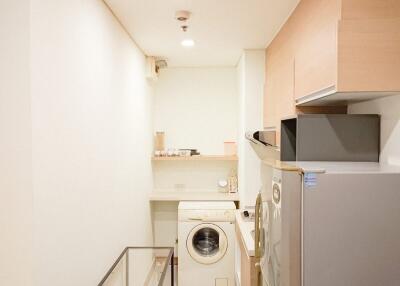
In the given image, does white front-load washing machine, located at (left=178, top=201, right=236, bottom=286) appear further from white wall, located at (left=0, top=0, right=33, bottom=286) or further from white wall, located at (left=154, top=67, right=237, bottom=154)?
white wall, located at (left=0, top=0, right=33, bottom=286)

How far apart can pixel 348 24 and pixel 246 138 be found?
6.72ft

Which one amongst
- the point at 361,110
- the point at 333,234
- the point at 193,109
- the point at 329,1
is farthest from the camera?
the point at 193,109

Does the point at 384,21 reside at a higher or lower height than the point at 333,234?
higher

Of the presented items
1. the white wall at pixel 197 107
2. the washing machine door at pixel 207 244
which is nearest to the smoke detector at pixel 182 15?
the white wall at pixel 197 107

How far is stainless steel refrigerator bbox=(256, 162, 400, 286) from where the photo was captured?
4.58 feet

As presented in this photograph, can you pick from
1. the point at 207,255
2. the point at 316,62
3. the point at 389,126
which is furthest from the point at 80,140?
the point at 207,255

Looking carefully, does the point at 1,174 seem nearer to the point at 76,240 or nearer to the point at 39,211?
the point at 39,211

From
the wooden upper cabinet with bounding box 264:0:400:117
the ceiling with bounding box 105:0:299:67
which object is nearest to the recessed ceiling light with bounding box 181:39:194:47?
the ceiling with bounding box 105:0:299:67

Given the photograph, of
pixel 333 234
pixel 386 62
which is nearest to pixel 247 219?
pixel 333 234

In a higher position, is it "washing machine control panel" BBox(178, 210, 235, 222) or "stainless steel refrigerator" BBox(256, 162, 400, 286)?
"stainless steel refrigerator" BBox(256, 162, 400, 286)

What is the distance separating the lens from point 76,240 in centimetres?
171

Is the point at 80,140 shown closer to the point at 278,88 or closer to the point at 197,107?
the point at 278,88

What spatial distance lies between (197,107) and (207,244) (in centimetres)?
180

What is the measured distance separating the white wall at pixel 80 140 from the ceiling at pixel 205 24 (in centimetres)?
19
